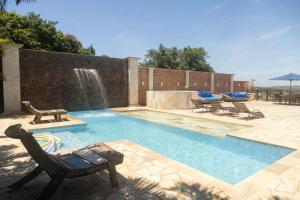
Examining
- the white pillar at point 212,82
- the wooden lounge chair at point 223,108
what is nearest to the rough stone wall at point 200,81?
the white pillar at point 212,82

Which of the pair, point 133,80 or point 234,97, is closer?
point 133,80

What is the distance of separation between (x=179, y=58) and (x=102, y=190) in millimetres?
31504

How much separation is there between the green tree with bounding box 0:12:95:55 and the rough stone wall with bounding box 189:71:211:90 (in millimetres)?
12728

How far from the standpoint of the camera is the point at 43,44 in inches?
755

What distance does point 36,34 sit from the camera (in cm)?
1828

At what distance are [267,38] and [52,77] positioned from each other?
13.9m

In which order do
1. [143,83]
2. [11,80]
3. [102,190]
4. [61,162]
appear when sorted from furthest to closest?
[143,83]
[11,80]
[102,190]
[61,162]

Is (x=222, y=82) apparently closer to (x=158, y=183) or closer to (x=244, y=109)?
(x=244, y=109)

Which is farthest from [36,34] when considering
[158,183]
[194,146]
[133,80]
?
[158,183]

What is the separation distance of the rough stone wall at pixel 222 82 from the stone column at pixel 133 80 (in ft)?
31.9

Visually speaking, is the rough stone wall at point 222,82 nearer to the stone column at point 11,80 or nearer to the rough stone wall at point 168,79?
the rough stone wall at point 168,79

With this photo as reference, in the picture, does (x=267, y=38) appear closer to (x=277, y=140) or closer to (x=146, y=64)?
(x=277, y=140)

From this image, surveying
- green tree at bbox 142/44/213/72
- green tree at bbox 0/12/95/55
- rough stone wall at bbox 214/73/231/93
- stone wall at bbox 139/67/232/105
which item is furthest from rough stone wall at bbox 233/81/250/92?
green tree at bbox 0/12/95/55

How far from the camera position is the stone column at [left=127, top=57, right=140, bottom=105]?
15.5 metres
